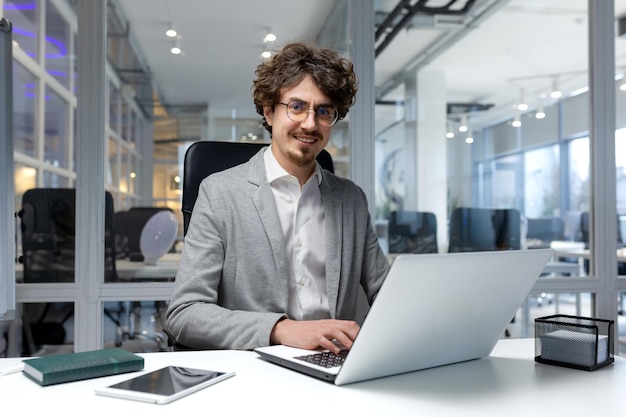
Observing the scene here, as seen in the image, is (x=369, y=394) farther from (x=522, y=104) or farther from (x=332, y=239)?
(x=522, y=104)

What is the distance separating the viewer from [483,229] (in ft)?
9.77

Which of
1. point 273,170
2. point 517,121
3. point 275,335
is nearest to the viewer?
point 275,335

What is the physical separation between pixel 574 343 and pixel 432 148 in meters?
1.90

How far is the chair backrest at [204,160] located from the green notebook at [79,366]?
0.79 metres

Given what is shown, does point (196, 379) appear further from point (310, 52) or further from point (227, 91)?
point (227, 91)

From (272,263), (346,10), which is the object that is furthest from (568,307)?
(272,263)

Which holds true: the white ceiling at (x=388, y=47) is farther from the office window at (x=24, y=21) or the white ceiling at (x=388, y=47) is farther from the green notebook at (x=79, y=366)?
the green notebook at (x=79, y=366)

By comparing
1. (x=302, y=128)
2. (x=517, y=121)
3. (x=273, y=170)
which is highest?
(x=517, y=121)

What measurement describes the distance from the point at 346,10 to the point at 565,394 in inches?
88.8

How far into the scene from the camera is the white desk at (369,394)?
0.82 metres

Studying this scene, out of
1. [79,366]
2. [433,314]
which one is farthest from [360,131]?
[79,366]

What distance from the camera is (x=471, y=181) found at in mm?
2961

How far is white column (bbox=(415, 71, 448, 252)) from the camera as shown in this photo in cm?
292

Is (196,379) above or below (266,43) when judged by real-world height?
below
